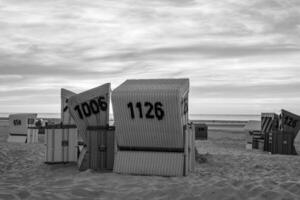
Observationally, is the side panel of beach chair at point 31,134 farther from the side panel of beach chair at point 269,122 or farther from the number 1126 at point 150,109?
the number 1126 at point 150,109

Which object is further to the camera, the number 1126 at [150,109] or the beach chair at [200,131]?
the beach chair at [200,131]

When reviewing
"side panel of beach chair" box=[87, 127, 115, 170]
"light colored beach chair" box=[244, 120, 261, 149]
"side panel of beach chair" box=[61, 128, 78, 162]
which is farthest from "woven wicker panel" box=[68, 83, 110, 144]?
"light colored beach chair" box=[244, 120, 261, 149]

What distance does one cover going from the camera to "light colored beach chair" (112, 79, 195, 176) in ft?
36.3

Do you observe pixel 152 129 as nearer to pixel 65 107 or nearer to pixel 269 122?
pixel 65 107

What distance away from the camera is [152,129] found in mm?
11336

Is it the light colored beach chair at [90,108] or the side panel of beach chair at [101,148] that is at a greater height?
the light colored beach chair at [90,108]

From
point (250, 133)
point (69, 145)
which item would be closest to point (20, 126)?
point (69, 145)

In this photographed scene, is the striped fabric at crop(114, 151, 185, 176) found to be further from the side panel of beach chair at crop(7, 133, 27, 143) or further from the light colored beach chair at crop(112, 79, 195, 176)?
the side panel of beach chair at crop(7, 133, 27, 143)

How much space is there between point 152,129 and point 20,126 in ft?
56.4

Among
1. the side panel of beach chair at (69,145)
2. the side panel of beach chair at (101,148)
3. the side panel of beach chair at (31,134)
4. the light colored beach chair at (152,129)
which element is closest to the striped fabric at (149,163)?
the light colored beach chair at (152,129)

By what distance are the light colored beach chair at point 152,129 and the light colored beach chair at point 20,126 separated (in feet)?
51.9

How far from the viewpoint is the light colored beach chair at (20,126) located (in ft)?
84.9

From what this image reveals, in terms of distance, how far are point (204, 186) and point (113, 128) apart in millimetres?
4832

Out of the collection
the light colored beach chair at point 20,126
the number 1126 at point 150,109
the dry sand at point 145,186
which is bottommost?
the dry sand at point 145,186
